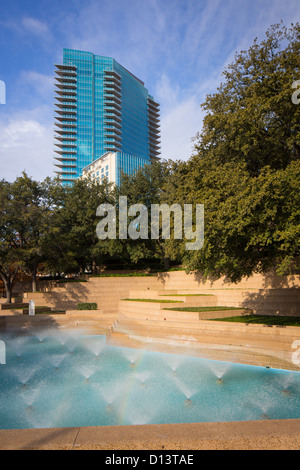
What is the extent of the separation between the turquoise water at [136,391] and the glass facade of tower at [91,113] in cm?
12412

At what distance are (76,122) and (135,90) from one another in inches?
1836

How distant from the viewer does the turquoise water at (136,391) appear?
25.6 ft

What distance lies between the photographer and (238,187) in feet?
43.1

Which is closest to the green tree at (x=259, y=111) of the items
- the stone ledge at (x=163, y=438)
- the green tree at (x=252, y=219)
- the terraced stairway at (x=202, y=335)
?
the green tree at (x=252, y=219)

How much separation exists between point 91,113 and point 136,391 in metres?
155

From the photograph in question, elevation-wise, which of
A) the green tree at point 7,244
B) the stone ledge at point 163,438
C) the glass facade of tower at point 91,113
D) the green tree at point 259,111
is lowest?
the stone ledge at point 163,438

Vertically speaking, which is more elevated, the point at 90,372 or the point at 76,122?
the point at 76,122

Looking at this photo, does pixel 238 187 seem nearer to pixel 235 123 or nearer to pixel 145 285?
pixel 235 123

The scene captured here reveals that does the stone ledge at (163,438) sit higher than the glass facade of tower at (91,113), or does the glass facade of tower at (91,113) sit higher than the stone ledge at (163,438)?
the glass facade of tower at (91,113)

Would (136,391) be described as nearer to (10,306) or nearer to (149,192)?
(10,306)

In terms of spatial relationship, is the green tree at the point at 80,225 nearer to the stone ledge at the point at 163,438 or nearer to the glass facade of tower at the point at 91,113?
the stone ledge at the point at 163,438

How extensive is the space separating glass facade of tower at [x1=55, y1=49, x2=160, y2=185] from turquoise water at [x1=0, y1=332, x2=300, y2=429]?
4887 inches

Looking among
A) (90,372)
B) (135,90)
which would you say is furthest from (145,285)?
(135,90)

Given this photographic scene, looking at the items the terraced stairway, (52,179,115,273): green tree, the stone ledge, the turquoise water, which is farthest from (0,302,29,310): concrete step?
A: the stone ledge
